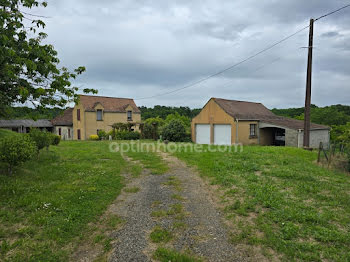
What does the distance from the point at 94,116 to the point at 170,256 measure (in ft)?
104

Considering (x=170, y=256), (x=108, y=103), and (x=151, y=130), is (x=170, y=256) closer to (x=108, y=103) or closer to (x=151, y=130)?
(x=151, y=130)

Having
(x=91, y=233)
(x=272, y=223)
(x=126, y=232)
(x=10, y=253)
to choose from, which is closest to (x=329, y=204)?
(x=272, y=223)

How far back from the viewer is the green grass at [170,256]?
11.6 ft

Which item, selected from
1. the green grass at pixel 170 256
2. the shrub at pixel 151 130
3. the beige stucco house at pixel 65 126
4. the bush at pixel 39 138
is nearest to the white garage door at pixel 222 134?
the shrub at pixel 151 130

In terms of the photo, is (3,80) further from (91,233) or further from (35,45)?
(91,233)

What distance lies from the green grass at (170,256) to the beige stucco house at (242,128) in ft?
60.4

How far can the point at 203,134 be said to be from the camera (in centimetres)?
2481

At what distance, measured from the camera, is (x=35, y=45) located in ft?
20.1

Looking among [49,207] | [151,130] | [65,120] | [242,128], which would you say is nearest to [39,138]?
[49,207]

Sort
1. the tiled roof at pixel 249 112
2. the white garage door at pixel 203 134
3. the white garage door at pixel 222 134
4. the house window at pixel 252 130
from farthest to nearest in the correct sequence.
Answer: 1. the white garage door at pixel 203 134
2. the house window at pixel 252 130
3. the white garage door at pixel 222 134
4. the tiled roof at pixel 249 112

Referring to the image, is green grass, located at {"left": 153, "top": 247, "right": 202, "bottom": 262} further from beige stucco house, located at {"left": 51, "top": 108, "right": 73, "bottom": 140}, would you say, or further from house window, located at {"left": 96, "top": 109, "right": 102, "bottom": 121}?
beige stucco house, located at {"left": 51, "top": 108, "right": 73, "bottom": 140}

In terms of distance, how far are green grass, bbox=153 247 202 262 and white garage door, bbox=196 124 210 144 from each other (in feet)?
68.0

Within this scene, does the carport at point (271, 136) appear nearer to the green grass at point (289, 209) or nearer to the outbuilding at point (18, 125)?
the green grass at point (289, 209)

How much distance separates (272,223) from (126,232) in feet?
10.6
